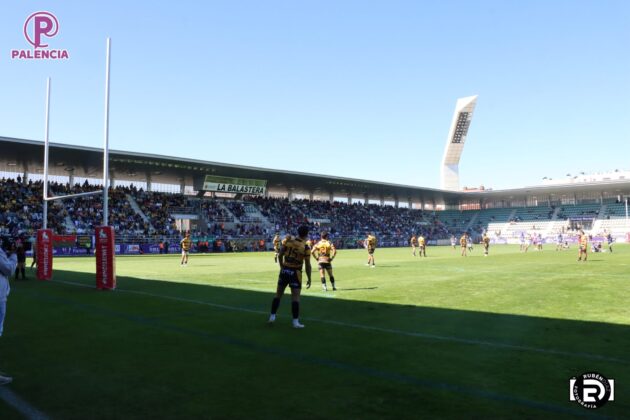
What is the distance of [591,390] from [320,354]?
3.58m

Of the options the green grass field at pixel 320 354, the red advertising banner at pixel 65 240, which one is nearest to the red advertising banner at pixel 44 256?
the green grass field at pixel 320 354

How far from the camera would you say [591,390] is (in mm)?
5266

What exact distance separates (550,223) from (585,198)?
31.3ft

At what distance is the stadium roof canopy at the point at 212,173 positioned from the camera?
45281 mm

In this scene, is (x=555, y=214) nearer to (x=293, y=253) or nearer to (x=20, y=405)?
(x=293, y=253)

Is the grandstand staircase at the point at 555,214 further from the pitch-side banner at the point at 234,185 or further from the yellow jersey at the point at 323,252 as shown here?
the yellow jersey at the point at 323,252

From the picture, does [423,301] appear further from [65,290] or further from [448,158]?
[448,158]

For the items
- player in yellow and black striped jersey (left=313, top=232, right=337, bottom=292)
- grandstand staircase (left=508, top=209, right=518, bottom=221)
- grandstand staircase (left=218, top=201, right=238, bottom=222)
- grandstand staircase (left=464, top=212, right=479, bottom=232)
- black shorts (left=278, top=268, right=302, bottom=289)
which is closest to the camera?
black shorts (left=278, top=268, right=302, bottom=289)

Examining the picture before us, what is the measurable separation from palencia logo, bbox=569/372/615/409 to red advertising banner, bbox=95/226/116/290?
14.3m

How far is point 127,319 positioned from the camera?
406 inches

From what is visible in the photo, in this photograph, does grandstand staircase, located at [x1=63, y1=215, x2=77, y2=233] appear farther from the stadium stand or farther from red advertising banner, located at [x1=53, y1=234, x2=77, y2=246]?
red advertising banner, located at [x1=53, y1=234, x2=77, y2=246]

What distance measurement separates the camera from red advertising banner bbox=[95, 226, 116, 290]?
1588 centimetres

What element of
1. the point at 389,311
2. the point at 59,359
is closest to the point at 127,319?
the point at 59,359

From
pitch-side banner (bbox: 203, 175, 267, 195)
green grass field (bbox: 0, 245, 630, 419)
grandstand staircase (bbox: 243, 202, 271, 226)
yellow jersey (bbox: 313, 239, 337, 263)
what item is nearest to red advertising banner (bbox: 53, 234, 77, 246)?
pitch-side banner (bbox: 203, 175, 267, 195)
